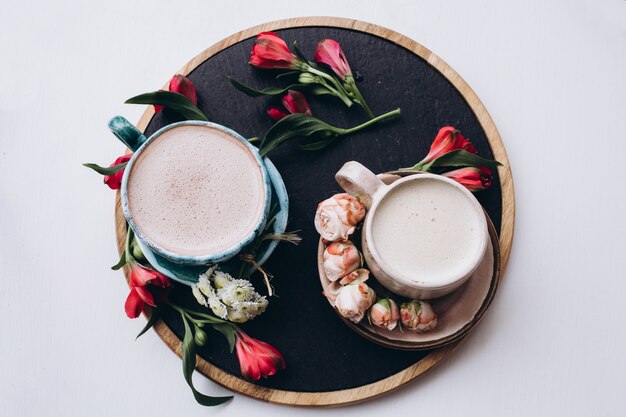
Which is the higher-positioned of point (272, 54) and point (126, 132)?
point (272, 54)

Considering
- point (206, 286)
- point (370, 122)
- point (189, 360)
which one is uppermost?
point (370, 122)

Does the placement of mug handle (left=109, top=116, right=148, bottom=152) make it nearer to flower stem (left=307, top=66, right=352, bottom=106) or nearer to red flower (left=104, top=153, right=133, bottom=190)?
red flower (left=104, top=153, right=133, bottom=190)

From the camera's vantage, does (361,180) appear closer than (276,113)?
Yes

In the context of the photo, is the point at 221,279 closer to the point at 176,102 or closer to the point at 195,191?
the point at 195,191

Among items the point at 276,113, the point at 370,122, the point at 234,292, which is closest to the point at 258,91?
the point at 276,113

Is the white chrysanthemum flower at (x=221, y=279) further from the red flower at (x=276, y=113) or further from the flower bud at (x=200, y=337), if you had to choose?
the red flower at (x=276, y=113)

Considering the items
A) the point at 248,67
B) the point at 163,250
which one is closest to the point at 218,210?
the point at 163,250

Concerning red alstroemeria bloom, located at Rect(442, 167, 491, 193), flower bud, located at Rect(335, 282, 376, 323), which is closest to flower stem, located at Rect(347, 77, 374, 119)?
red alstroemeria bloom, located at Rect(442, 167, 491, 193)
